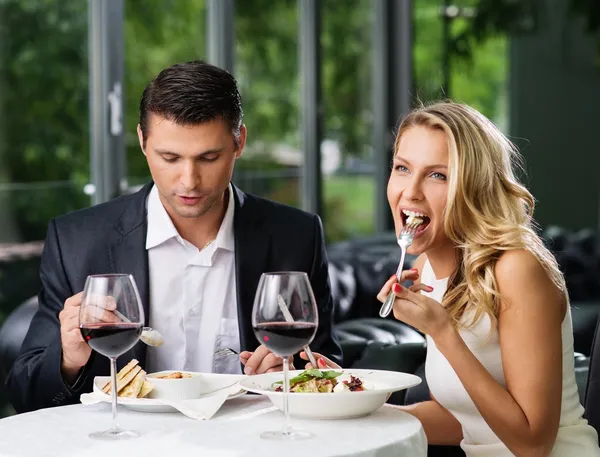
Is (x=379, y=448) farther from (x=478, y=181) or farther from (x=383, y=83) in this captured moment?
(x=383, y=83)

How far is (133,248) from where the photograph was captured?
259cm

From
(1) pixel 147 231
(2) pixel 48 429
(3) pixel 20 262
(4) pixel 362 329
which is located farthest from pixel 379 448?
(3) pixel 20 262

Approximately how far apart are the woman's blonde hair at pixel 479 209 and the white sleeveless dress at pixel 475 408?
6 centimetres

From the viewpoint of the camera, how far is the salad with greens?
1959mm

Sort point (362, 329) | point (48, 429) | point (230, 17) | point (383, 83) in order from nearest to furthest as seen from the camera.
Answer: point (48, 429), point (362, 329), point (230, 17), point (383, 83)

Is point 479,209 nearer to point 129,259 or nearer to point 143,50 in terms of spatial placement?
point 129,259

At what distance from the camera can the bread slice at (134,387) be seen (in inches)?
78.6

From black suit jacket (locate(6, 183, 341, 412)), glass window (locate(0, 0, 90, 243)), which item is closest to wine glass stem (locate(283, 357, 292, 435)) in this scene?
black suit jacket (locate(6, 183, 341, 412))

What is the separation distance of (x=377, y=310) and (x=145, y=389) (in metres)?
3.87

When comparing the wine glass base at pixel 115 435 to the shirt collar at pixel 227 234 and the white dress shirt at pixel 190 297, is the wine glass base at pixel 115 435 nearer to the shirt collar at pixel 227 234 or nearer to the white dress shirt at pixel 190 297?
the white dress shirt at pixel 190 297

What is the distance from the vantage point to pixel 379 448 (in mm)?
1753

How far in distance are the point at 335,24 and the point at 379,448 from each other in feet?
18.9

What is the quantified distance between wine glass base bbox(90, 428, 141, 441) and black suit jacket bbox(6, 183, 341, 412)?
506 mm

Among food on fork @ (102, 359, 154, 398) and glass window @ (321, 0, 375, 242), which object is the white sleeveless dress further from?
glass window @ (321, 0, 375, 242)
